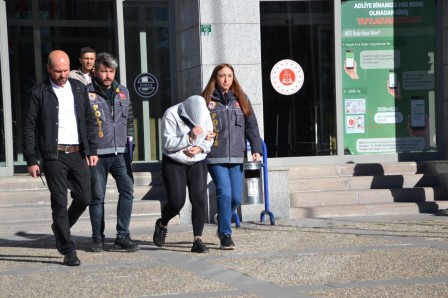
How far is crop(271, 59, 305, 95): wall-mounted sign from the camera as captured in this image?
13867 mm

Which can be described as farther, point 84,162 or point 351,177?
point 351,177

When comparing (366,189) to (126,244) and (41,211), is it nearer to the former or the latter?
(41,211)

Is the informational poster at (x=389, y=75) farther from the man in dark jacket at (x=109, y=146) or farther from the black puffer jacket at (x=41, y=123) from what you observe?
the black puffer jacket at (x=41, y=123)

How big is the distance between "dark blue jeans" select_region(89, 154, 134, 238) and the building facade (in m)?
4.13

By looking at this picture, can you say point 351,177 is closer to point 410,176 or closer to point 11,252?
point 410,176

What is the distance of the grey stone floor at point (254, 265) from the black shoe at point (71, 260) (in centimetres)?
7

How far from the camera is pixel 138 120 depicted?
46.6 ft

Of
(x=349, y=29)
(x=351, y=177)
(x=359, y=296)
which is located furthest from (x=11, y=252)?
(x=349, y=29)

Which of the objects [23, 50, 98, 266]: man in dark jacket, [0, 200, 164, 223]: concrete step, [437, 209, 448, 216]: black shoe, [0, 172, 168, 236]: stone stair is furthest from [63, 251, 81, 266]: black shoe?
[437, 209, 448, 216]: black shoe

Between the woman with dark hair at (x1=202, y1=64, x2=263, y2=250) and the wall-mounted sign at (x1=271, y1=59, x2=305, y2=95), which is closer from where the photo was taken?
the woman with dark hair at (x1=202, y1=64, x2=263, y2=250)

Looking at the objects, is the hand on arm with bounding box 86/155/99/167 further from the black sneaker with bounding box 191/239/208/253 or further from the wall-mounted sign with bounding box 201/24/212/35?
the wall-mounted sign with bounding box 201/24/212/35

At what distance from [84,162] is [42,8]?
6239 mm

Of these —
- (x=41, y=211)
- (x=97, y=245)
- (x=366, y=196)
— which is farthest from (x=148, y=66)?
(x=97, y=245)

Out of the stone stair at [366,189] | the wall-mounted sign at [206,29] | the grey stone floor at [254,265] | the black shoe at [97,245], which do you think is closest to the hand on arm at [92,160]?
the grey stone floor at [254,265]
